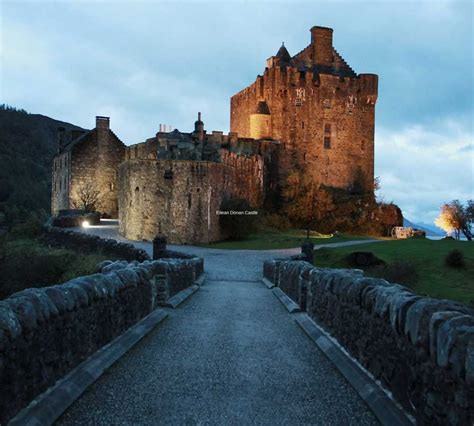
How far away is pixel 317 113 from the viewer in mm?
59344

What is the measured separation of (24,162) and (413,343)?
102m

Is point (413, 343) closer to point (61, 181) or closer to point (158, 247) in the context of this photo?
point (158, 247)

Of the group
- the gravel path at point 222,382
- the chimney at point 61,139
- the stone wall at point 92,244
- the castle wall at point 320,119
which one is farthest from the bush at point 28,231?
the gravel path at point 222,382

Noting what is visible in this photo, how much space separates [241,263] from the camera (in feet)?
84.0

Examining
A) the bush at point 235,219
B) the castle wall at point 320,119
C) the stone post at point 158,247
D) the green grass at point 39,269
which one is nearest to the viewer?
the green grass at point 39,269

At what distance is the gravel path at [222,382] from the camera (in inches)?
198

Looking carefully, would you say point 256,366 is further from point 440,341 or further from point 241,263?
point 241,263

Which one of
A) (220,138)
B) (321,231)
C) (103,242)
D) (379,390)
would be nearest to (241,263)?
(103,242)

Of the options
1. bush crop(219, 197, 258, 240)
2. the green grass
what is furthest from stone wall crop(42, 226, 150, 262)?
bush crop(219, 197, 258, 240)

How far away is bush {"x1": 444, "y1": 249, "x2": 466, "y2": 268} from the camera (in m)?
22.4

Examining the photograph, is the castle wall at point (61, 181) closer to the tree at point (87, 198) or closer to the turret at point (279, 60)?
the tree at point (87, 198)

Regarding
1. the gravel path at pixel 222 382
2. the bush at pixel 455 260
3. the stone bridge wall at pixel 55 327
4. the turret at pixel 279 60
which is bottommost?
the gravel path at pixel 222 382

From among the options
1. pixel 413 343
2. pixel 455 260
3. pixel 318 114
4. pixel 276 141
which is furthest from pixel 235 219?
pixel 413 343

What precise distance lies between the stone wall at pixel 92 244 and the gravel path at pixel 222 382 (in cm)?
1210
